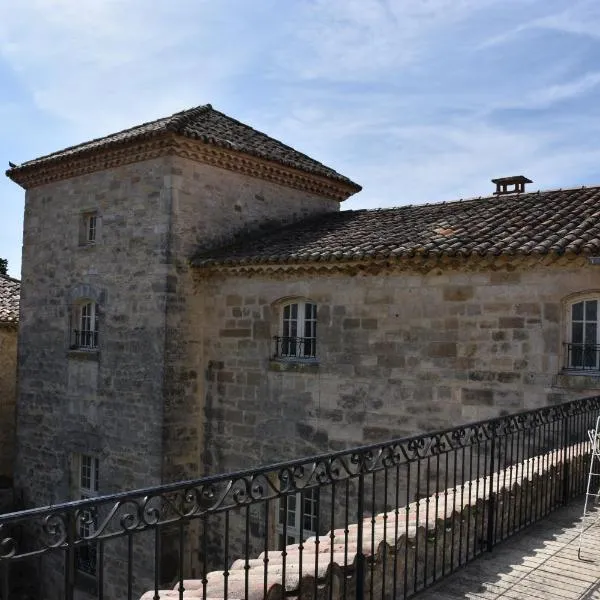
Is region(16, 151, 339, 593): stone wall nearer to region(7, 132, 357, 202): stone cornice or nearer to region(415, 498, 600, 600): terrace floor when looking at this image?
region(7, 132, 357, 202): stone cornice

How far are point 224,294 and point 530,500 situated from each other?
786 centimetres

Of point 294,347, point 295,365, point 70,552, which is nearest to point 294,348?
point 294,347

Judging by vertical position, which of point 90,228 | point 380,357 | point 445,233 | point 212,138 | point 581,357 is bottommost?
point 380,357

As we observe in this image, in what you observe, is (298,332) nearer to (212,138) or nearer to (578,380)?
(212,138)

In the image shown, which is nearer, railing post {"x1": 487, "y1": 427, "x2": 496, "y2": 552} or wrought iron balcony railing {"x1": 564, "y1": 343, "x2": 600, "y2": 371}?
railing post {"x1": 487, "y1": 427, "x2": 496, "y2": 552}

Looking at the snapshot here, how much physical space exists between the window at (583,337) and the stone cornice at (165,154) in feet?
25.1

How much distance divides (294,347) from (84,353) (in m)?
5.02

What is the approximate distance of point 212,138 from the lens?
13.2 metres

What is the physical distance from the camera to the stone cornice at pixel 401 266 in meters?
9.27

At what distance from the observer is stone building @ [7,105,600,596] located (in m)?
9.77

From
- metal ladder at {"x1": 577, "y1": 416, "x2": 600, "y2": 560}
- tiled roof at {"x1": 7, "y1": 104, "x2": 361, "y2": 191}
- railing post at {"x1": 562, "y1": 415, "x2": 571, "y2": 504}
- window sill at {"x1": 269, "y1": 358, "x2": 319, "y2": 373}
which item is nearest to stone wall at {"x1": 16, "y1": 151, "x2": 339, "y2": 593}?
tiled roof at {"x1": 7, "y1": 104, "x2": 361, "y2": 191}

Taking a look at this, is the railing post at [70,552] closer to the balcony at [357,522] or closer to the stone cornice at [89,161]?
the balcony at [357,522]

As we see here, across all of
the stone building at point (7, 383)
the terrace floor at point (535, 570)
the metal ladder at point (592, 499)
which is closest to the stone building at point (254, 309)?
the metal ladder at point (592, 499)

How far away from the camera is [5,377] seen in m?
18.9
